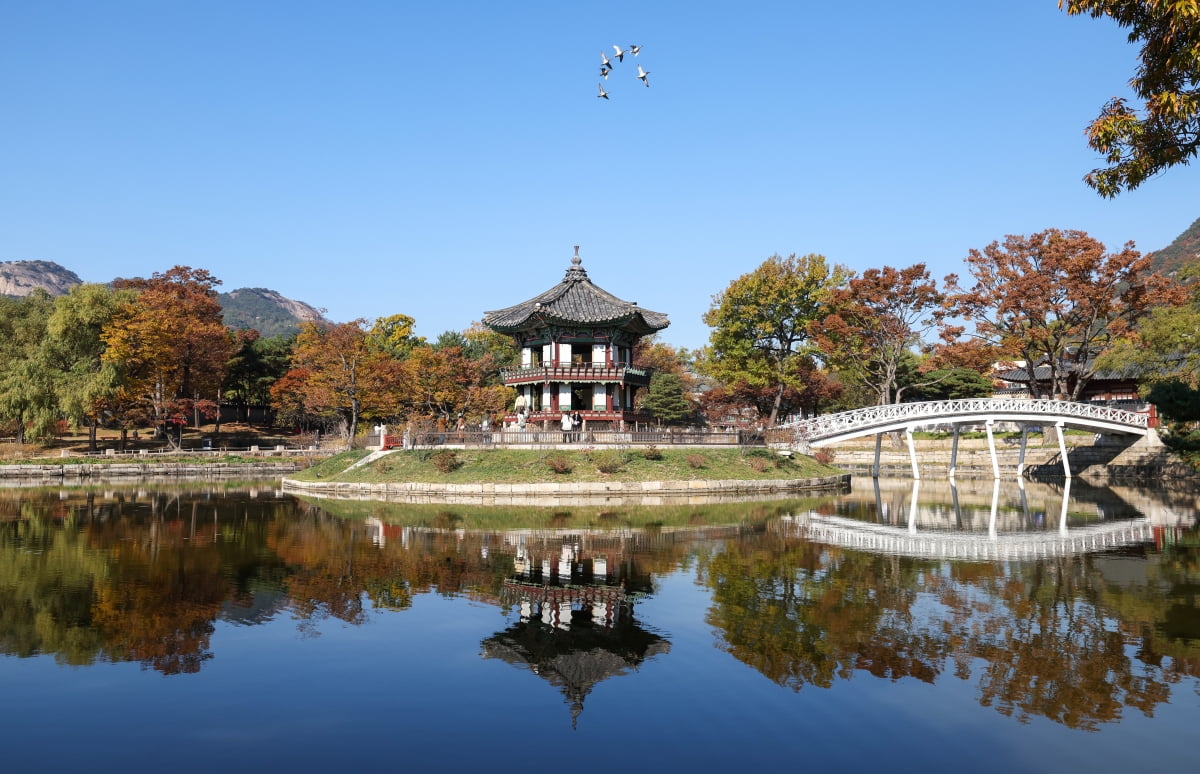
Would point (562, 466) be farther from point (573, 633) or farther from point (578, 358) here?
point (573, 633)

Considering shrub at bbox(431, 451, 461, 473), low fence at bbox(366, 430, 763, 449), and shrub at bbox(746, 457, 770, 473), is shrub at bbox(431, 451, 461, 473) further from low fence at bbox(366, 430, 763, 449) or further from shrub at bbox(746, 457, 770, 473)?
shrub at bbox(746, 457, 770, 473)

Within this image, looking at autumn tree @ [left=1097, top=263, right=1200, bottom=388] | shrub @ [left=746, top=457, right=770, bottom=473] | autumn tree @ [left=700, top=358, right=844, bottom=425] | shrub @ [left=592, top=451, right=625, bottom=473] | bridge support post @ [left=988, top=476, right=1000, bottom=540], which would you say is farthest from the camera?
autumn tree @ [left=700, top=358, right=844, bottom=425]

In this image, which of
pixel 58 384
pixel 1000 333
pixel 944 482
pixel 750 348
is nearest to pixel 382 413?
pixel 58 384

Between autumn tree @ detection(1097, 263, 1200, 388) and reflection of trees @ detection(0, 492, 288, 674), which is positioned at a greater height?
autumn tree @ detection(1097, 263, 1200, 388)

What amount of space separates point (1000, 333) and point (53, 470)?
67930 mm

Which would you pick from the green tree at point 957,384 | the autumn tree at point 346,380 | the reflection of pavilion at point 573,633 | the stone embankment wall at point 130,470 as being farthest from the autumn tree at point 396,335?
the reflection of pavilion at point 573,633

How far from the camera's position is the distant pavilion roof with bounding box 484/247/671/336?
173 ft

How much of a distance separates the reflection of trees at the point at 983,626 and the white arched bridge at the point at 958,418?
86.4ft

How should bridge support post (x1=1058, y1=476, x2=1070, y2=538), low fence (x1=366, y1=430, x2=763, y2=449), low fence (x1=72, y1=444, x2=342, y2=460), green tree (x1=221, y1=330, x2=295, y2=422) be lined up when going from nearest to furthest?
bridge support post (x1=1058, y1=476, x2=1070, y2=538)
low fence (x1=366, y1=430, x2=763, y2=449)
low fence (x1=72, y1=444, x2=342, y2=460)
green tree (x1=221, y1=330, x2=295, y2=422)

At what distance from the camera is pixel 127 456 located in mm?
60344

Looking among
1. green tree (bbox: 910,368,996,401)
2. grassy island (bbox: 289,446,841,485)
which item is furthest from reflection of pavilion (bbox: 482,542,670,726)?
green tree (bbox: 910,368,996,401)

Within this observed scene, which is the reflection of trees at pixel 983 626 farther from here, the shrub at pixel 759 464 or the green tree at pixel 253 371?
the green tree at pixel 253 371

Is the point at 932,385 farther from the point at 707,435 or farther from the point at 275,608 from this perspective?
the point at 275,608

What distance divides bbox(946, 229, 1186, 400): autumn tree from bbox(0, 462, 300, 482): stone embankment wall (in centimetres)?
5294
